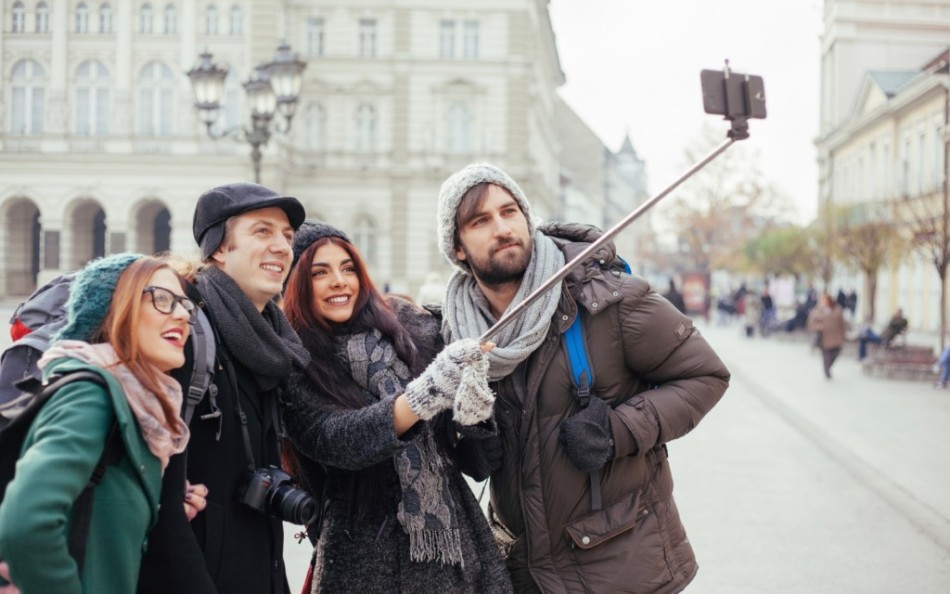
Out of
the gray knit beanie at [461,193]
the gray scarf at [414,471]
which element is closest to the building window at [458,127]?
the gray knit beanie at [461,193]

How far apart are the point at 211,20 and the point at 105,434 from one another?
138 feet

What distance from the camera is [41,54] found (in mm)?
40000

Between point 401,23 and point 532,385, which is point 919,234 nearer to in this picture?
point 532,385

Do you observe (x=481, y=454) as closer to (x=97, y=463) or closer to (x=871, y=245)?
(x=97, y=463)

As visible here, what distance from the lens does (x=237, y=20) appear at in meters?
40.9

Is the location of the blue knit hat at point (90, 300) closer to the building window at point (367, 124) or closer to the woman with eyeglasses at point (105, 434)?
the woman with eyeglasses at point (105, 434)

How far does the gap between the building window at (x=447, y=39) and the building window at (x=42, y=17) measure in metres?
17.1

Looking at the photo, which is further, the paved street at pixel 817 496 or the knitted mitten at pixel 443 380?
the paved street at pixel 817 496

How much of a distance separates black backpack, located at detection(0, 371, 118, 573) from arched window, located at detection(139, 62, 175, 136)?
40.5 metres

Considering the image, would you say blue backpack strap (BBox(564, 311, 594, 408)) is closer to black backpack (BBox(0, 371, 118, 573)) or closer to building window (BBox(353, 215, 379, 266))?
black backpack (BBox(0, 371, 118, 573))

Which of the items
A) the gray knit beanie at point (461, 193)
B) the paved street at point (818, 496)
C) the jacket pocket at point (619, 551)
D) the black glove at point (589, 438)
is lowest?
the paved street at point (818, 496)

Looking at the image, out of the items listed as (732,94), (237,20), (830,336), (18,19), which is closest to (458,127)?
(237,20)

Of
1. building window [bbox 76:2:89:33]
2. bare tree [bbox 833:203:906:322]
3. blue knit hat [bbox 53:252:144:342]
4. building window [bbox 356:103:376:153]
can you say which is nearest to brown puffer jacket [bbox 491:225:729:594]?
blue knit hat [bbox 53:252:144:342]

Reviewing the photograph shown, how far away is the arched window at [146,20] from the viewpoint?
4034cm
